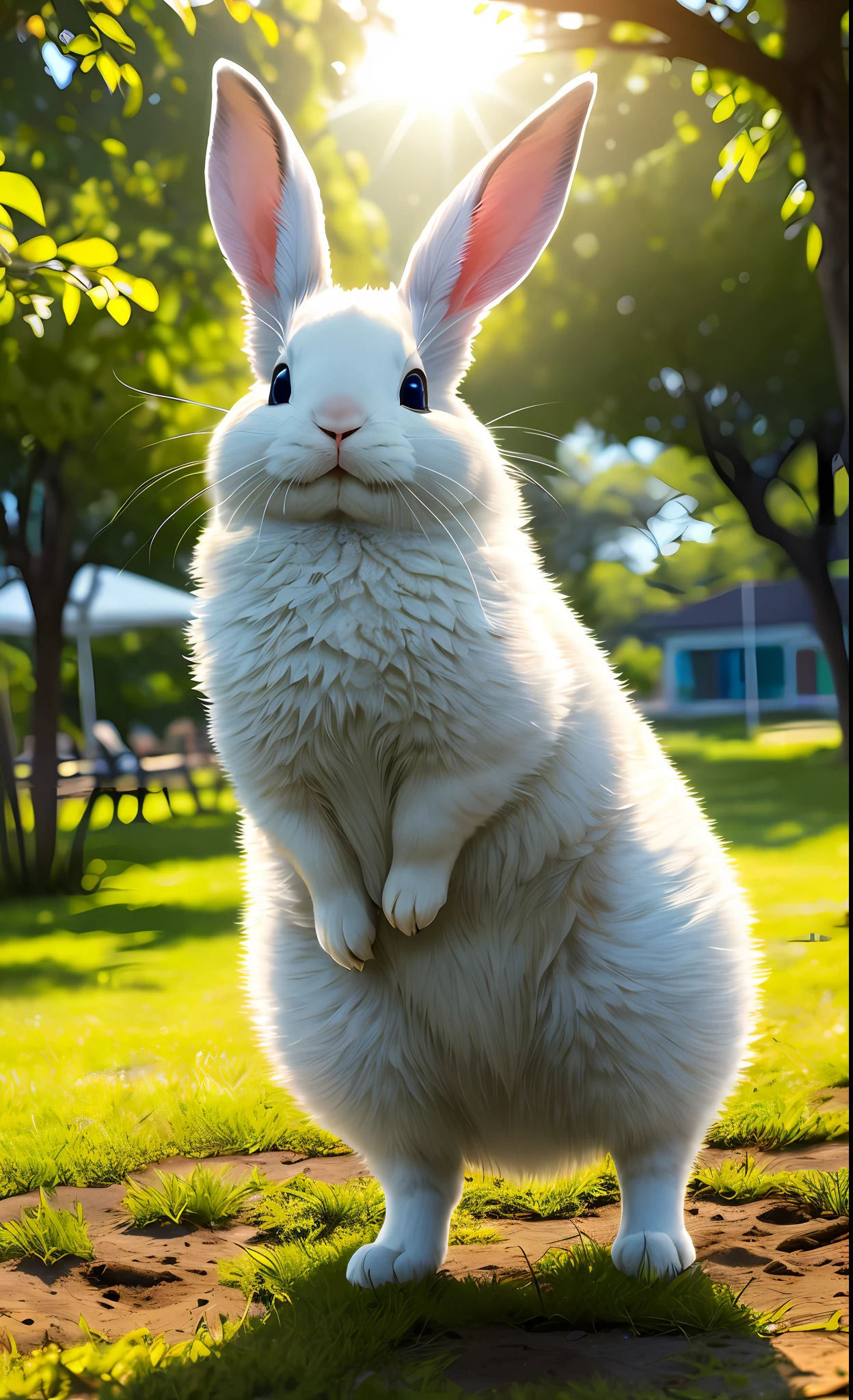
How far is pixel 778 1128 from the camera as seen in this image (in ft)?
13.0

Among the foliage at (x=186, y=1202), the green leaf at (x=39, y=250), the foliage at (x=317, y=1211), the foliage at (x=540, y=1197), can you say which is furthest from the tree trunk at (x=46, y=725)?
the green leaf at (x=39, y=250)

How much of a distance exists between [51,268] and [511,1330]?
3312 mm

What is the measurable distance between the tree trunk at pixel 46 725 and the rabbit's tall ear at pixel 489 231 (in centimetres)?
719

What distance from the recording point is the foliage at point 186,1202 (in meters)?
3.43

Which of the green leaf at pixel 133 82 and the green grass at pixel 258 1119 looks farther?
the green leaf at pixel 133 82

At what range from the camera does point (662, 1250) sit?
2674 mm

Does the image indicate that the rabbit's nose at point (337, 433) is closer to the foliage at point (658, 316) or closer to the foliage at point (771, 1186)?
the foliage at point (771, 1186)

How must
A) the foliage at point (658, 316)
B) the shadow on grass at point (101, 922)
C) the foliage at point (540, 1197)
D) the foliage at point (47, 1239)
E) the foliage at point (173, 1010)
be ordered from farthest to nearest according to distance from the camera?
the foliage at point (658, 316)
the shadow on grass at point (101, 922)
the foliage at point (173, 1010)
the foliage at point (540, 1197)
the foliage at point (47, 1239)

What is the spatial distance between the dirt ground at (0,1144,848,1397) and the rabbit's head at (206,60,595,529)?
1839 millimetres

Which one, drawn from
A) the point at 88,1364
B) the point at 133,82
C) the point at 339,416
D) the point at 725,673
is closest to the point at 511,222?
the point at 339,416

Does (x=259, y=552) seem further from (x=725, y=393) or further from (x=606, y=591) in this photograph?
(x=606, y=591)

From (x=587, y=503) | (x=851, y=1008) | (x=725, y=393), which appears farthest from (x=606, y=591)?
(x=851, y=1008)

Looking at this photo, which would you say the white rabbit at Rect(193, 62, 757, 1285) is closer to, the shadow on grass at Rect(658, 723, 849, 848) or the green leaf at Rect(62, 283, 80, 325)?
the green leaf at Rect(62, 283, 80, 325)

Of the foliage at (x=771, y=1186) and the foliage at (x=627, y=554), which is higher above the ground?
the foliage at (x=627, y=554)
